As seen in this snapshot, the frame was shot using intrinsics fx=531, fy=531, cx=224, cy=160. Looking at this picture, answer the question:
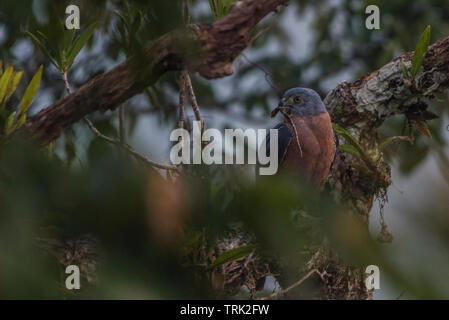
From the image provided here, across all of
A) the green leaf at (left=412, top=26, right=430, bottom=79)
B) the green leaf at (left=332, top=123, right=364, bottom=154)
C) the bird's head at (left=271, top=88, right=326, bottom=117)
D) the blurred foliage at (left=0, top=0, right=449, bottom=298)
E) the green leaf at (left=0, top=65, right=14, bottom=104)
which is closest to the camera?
the blurred foliage at (left=0, top=0, right=449, bottom=298)

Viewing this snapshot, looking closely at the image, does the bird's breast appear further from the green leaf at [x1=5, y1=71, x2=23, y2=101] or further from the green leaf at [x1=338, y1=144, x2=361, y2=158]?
the green leaf at [x1=5, y1=71, x2=23, y2=101]

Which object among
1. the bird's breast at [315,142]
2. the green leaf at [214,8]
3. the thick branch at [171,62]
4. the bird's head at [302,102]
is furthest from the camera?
the bird's head at [302,102]

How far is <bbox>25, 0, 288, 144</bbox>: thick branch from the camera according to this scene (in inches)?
19.3

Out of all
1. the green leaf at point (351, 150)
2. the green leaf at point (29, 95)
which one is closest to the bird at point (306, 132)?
the green leaf at point (351, 150)

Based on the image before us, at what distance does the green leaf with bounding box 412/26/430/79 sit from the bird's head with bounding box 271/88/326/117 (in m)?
0.71

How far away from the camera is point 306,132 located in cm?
281

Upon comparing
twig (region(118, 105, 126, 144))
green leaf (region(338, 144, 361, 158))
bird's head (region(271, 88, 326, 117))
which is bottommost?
twig (region(118, 105, 126, 144))

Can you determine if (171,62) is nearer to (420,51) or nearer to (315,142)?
(420,51)

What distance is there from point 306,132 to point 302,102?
0.21 metres

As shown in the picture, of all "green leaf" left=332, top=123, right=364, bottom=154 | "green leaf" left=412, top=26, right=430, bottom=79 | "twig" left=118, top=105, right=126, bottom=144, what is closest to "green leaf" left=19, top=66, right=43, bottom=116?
"twig" left=118, top=105, right=126, bottom=144

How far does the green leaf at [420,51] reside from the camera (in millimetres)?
1893

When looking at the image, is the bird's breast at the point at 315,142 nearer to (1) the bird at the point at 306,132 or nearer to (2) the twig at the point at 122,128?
(1) the bird at the point at 306,132

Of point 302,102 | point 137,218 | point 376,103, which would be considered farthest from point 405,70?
point 137,218

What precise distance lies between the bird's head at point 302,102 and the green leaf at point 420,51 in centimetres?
71
